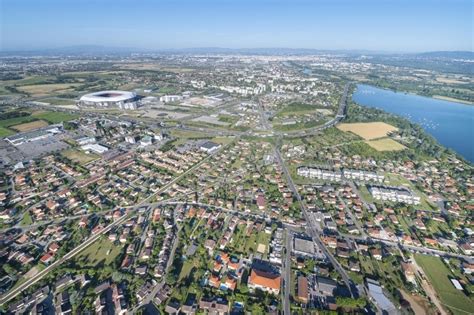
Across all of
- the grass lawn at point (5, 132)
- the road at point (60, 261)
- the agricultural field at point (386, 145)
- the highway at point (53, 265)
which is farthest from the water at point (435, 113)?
the grass lawn at point (5, 132)

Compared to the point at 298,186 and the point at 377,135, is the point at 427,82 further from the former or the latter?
the point at 298,186

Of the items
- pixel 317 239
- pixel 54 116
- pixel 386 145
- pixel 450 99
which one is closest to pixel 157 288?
pixel 317 239

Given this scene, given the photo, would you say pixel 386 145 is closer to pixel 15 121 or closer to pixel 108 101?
pixel 108 101

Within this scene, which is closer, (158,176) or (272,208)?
(272,208)

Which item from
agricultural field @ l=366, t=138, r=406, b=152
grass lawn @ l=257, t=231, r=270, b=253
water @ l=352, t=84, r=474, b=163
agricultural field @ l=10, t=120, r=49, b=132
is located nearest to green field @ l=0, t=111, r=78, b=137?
agricultural field @ l=10, t=120, r=49, b=132

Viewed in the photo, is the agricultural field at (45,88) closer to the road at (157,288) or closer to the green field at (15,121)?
the green field at (15,121)

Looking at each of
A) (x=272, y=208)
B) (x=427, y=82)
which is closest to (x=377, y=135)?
(x=272, y=208)
